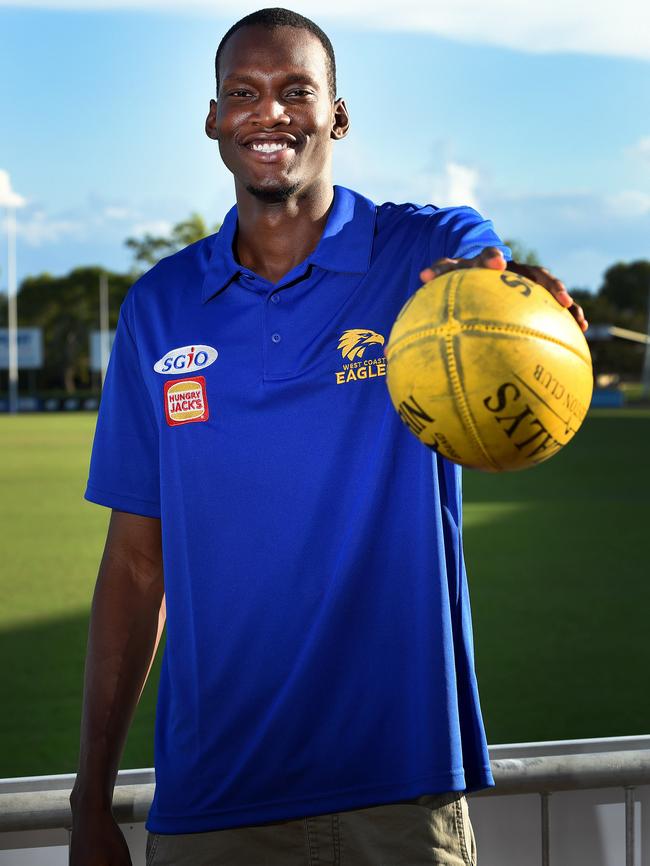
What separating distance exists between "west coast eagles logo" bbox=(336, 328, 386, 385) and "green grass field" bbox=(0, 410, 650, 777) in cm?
383

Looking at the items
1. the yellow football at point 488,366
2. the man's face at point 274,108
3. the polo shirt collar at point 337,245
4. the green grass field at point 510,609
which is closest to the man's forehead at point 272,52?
the man's face at point 274,108

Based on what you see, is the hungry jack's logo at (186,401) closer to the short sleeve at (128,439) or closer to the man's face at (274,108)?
the short sleeve at (128,439)

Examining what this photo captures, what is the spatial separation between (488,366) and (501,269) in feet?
0.49

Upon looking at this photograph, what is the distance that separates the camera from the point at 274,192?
195 centimetres

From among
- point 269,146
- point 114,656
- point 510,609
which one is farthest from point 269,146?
point 510,609

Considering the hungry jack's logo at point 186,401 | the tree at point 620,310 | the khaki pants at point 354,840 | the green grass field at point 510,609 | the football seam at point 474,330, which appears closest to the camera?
the football seam at point 474,330

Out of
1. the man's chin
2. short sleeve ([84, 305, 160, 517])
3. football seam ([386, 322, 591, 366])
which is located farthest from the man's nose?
football seam ([386, 322, 591, 366])

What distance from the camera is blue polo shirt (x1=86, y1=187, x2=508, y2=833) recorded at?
1763 millimetres

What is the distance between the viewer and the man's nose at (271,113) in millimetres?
1880

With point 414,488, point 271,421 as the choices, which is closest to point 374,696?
point 414,488

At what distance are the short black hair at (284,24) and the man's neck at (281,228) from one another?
201mm

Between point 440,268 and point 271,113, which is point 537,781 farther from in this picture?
point 271,113

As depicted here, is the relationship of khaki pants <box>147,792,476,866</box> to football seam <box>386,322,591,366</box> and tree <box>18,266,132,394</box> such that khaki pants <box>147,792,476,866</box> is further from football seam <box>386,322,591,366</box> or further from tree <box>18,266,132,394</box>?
tree <box>18,266,132,394</box>

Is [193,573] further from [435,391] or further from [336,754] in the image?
[435,391]
